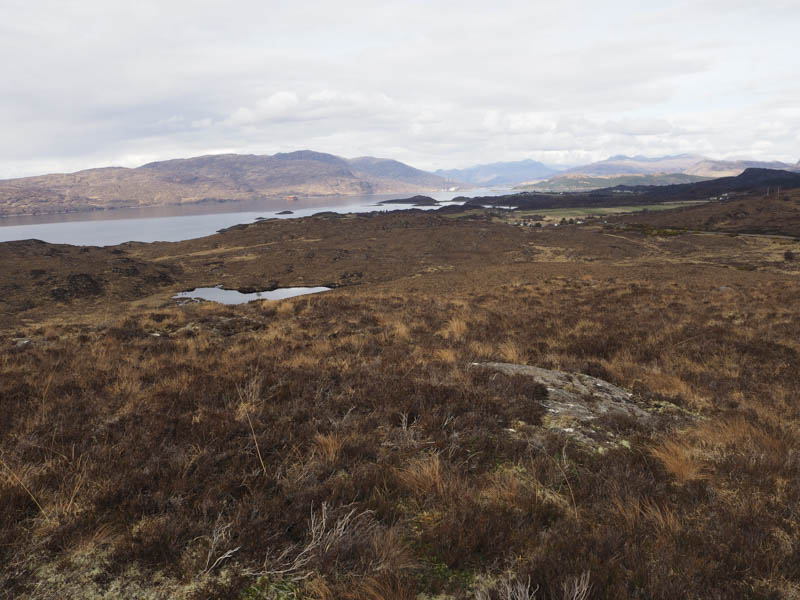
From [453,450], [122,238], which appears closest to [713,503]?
[453,450]

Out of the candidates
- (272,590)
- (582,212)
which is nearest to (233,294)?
(272,590)

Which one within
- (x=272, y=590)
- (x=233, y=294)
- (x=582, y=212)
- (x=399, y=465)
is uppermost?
(x=582, y=212)

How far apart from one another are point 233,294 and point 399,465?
4168cm

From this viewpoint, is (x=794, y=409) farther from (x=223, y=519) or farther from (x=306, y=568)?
(x=223, y=519)

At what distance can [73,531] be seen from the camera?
3.12m

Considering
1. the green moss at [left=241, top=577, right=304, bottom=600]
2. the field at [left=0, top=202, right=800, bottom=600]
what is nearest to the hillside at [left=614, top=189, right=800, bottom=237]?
the field at [left=0, top=202, right=800, bottom=600]

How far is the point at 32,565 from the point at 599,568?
421 centimetres

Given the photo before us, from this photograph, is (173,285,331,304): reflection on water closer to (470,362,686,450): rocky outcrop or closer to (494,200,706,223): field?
(470,362,686,450): rocky outcrop

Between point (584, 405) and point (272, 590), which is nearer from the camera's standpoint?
point (272, 590)

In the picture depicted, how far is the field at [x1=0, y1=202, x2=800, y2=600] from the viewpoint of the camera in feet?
9.20

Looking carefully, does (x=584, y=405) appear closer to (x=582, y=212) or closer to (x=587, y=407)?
(x=587, y=407)

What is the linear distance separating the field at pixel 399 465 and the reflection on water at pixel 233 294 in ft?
91.0

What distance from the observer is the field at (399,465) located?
2.80 meters

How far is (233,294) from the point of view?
41688 mm
